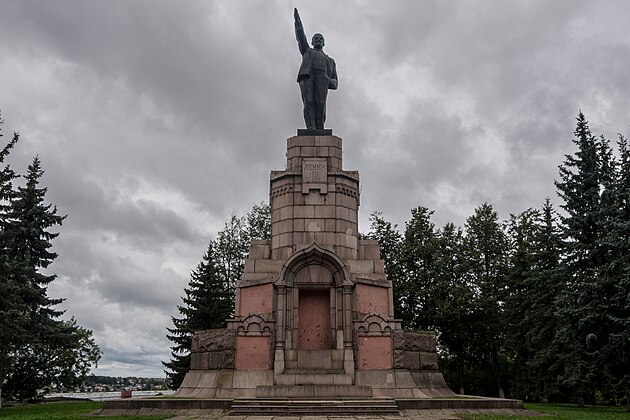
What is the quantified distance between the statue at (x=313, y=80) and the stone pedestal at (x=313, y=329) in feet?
10.2

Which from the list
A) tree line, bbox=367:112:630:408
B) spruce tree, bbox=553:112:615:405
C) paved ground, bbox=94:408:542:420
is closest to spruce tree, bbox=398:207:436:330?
tree line, bbox=367:112:630:408

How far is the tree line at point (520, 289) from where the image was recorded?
18797mm

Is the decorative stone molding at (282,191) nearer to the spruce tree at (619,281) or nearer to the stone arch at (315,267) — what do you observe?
the stone arch at (315,267)

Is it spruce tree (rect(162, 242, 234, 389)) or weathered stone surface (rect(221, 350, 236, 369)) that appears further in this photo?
spruce tree (rect(162, 242, 234, 389))

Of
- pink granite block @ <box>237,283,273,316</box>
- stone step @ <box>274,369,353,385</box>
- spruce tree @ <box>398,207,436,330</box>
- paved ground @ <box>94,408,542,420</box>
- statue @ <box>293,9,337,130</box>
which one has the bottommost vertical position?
paved ground @ <box>94,408,542,420</box>

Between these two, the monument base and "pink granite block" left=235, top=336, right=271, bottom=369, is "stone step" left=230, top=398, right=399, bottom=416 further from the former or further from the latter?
the monument base

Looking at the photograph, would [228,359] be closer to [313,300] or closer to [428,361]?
[313,300]

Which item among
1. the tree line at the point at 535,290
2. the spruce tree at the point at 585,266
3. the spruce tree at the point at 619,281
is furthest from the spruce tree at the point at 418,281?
the spruce tree at the point at 619,281

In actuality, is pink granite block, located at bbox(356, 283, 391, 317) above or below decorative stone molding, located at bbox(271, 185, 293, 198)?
below

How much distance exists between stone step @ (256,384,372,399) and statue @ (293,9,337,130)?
9.70 metres

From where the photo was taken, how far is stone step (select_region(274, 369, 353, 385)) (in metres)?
16.1

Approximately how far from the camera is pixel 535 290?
26.3 m

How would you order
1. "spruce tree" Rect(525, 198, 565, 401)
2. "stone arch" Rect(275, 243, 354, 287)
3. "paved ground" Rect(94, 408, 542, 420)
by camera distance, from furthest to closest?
1. "spruce tree" Rect(525, 198, 565, 401)
2. "stone arch" Rect(275, 243, 354, 287)
3. "paved ground" Rect(94, 408, 542, 420)

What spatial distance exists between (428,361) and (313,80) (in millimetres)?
10683
